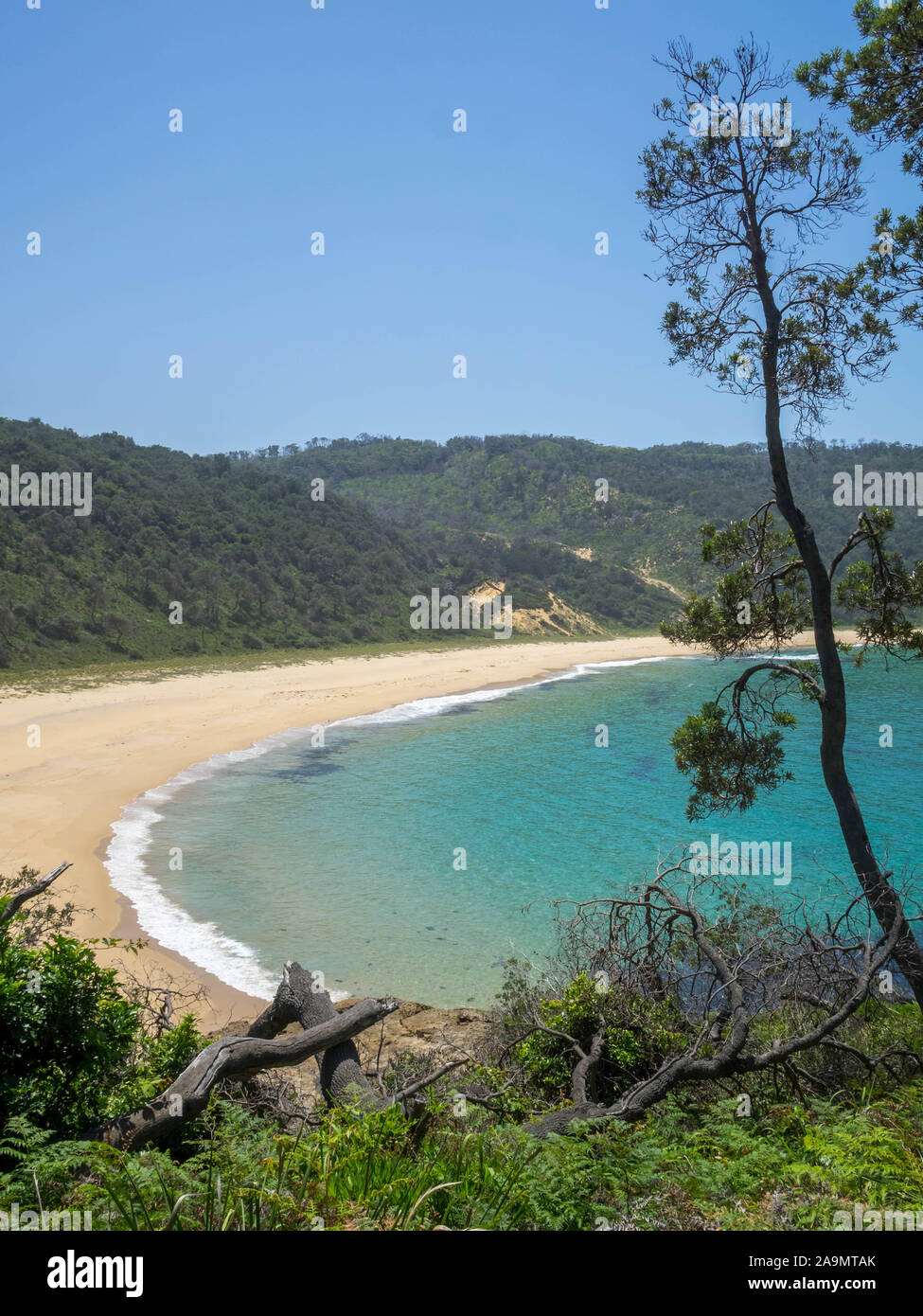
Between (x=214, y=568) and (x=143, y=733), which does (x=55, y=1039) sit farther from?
(x=214, y=568)

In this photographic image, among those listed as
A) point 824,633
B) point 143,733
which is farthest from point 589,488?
point 824,633

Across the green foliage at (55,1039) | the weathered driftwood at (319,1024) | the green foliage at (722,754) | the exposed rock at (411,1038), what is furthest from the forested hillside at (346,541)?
the green foliage at (55,1039)

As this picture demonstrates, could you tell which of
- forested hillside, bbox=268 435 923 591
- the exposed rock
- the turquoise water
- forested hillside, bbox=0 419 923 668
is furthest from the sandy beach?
forested hillside, bbox=268 435 923 591

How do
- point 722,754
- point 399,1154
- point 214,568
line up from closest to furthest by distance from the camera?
point 399,1154 < point 722,754 < point 214,568

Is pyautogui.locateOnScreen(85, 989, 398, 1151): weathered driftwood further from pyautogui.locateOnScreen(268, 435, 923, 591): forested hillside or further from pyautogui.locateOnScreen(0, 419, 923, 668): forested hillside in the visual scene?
pyautogui.locateOnScreen(268, 435, 923, 591): forested hillside

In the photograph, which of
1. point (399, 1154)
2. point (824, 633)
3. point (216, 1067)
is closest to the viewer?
point (399, 1154)

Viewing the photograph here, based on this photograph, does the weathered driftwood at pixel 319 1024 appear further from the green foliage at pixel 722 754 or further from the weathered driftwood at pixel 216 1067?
the green foliage at pixel 722 754
